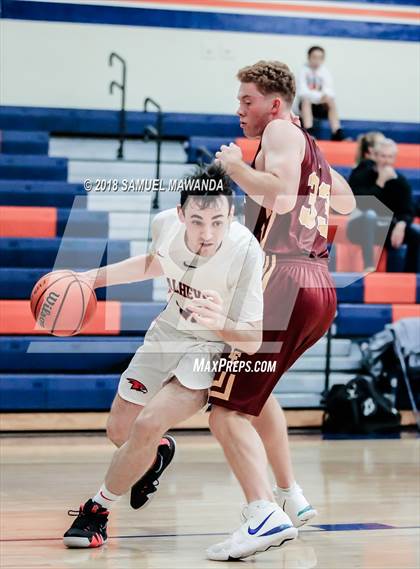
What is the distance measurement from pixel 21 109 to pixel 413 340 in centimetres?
375

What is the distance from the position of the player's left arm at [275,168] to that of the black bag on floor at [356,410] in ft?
10.9

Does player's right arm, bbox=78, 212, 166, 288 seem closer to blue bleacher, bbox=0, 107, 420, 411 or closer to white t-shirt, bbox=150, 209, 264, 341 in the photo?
white t-shirt, bbox=150, 209, 264, 341

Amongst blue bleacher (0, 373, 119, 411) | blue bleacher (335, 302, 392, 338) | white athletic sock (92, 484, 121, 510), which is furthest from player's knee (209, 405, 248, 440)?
blue bleacher (335, 302, 392, 338)

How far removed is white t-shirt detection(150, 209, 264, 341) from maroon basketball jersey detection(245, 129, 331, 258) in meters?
0.06

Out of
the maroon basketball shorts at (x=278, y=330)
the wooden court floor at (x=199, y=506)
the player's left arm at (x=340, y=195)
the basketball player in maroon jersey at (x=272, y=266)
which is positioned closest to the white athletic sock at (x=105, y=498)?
the wooden court floor at (x=199, y=506)

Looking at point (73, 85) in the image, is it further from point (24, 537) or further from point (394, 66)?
point (24, 537)

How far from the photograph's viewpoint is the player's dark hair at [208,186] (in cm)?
367

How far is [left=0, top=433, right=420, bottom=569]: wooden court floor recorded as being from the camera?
367 centimetres

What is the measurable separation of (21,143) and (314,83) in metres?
2.49

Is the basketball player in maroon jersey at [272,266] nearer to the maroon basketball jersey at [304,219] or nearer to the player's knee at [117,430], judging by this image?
the maroon basketball jersey at [304,219]

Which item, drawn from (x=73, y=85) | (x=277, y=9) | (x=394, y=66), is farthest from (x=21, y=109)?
(x=394, y=66)

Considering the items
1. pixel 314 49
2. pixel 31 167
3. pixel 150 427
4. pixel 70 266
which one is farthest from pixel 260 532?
pixel 314 49

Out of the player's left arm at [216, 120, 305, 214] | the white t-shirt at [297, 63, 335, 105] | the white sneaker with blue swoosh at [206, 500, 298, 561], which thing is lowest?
the white sneaker with blue swoosh at [206, 500, 298, 561]

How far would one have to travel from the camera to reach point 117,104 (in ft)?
31.0
